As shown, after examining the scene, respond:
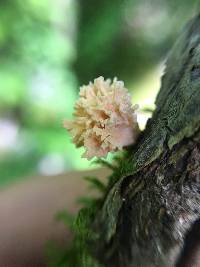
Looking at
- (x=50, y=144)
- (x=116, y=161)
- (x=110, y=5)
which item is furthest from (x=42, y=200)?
(x=50, y=144)

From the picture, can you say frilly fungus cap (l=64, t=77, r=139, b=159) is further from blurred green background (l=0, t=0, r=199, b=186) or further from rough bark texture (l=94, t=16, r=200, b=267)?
blurred green background (l=0, t=0, r=199, b=186)

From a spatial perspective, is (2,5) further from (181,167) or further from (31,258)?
(181,167)

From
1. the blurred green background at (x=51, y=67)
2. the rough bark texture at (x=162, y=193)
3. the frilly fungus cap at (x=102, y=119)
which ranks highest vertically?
the blurred green background at (x=51, y=67)

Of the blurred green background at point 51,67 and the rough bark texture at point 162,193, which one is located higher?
the blurred green background at point 51,67

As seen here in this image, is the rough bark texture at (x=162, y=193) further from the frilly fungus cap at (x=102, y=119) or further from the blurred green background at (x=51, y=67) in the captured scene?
the blurred green background at (x=51, y=67)

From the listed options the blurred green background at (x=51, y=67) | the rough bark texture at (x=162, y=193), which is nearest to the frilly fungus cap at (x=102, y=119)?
the rough bark texture at (x=162, y=193)

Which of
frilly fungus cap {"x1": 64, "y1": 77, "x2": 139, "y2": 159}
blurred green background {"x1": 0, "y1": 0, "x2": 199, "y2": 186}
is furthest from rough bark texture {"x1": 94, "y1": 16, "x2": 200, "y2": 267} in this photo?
blurred green background {"x1": 0, "y1": 0, "x2": 199, "y2": 186}

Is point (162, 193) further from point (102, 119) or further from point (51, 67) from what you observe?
point (51, 67)

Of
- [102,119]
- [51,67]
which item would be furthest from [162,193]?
[51,67]
